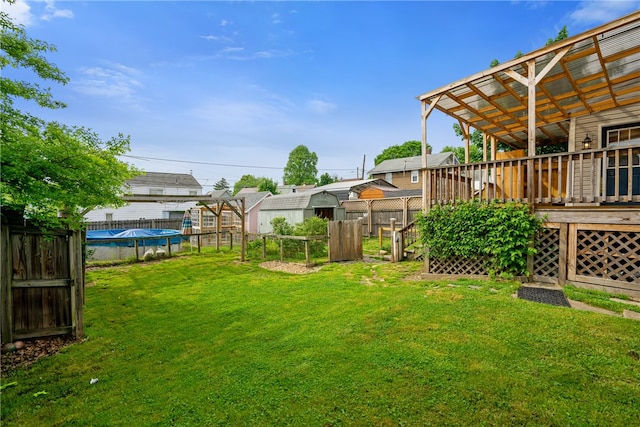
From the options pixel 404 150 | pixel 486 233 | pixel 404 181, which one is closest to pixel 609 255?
pixel 486 233

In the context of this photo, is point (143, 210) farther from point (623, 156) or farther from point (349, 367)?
point (623, 156)

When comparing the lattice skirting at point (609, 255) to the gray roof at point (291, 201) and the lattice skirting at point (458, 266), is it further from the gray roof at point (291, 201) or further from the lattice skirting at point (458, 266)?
the gray roof at point (291, 201)

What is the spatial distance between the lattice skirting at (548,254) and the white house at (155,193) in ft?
77.7

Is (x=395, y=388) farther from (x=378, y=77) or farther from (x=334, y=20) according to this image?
(x=378, y=77)

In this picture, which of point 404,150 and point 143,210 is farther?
point 404,150

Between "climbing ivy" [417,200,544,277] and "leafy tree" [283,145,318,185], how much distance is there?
46.7 metres

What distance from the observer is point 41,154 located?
124 inches

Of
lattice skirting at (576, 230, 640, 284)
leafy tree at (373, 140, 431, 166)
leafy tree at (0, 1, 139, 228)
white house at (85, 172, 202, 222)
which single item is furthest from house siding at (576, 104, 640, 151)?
leafy tree at (373, 140, 431, 166)

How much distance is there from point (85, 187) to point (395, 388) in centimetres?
423

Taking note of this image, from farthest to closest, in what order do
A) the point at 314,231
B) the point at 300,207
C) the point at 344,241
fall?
the point at 300,207, the point at 314,231, the point at 344,241

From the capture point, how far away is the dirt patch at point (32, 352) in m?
3.44

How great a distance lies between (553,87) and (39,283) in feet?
35.9

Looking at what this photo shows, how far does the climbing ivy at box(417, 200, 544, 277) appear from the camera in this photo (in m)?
5.36

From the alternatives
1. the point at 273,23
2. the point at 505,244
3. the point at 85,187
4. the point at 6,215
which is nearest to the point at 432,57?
the point at 273,23
